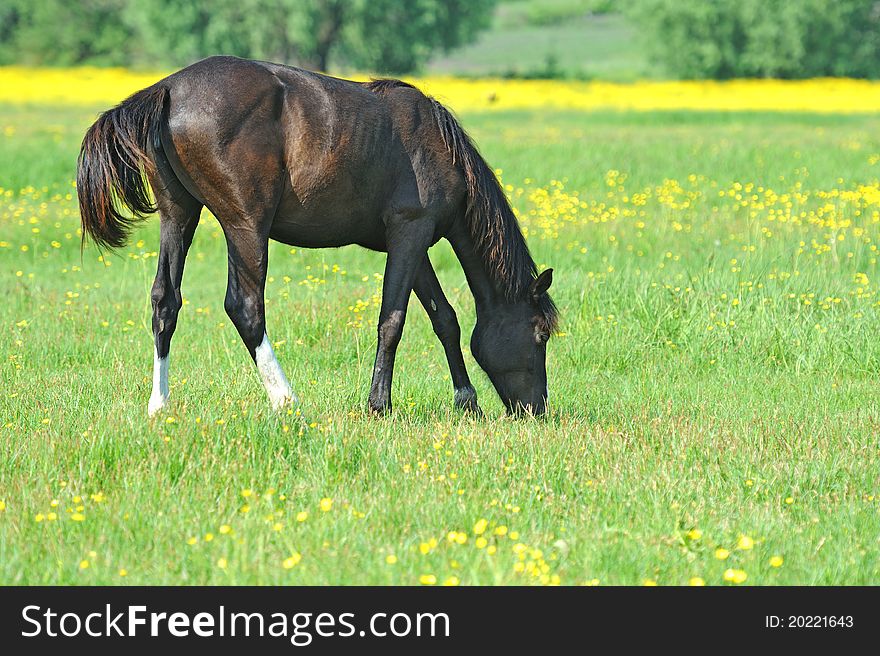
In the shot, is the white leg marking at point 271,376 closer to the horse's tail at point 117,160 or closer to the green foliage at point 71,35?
the horse's tail at point 117,160

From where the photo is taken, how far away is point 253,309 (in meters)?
6.21

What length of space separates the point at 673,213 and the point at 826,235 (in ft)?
8.11

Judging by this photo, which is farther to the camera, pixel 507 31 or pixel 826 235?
pixel 507 31

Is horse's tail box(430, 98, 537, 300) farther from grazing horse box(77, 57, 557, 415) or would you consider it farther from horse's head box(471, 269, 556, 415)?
horse's head box(471, 269, 556, 415)

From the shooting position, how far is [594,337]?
27.7 feet

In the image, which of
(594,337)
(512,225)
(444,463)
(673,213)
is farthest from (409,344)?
(673,213)

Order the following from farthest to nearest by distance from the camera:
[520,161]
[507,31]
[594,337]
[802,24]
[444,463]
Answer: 1. [507,31]
2. [802,24]
3. [520,161]
4. [594,337]
5. [444,463]

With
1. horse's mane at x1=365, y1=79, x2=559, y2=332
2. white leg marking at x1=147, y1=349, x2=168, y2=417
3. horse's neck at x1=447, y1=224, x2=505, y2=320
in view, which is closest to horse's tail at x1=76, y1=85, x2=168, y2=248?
white leg marking at x1=147, y1=349, x2=168, y2=417

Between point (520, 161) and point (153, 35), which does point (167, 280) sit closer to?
point (520, 161)

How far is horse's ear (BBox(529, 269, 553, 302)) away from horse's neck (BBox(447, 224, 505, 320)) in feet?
0.62

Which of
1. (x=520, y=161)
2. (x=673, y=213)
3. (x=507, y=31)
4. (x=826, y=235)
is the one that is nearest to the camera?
(x=826, y=235)

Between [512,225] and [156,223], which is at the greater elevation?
[512,225]

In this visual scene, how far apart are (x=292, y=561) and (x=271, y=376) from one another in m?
2.38

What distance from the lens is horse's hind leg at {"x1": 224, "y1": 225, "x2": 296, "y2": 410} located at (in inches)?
242
